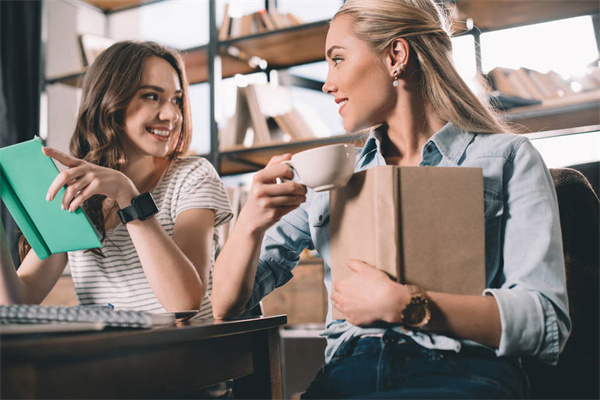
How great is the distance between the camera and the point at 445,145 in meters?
0.94

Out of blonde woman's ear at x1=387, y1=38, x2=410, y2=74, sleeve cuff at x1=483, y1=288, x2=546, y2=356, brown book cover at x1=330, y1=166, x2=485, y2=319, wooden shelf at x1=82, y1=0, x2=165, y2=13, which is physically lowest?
sleeve cuff at x1=483, y1=288, x2=546, y2=356

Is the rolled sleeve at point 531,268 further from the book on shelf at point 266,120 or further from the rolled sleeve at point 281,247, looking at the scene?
the book on shelf at point 266,120

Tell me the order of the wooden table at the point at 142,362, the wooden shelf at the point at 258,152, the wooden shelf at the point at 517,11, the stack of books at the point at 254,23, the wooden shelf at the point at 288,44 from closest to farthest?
the wooden table at the point at 142,362, the wooden shelf at the point at 517,11, the wooden shelf at the point at 258,152, the wooden shelf at the point at 288,44, the stack of books at the point at 254,23

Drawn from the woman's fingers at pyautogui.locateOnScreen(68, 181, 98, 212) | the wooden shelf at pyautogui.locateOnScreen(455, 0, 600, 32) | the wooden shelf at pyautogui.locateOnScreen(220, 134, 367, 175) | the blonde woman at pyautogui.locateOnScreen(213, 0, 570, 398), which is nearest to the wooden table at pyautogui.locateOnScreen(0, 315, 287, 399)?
the blonde woman at pyautogui.locateOnScreen(213, 0, 570, 398)

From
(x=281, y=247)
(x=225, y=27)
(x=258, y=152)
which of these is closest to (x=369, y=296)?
(x=281, y=247)

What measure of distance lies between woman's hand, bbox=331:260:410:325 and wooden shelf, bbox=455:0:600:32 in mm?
1714

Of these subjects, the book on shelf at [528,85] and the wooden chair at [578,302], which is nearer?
the wooden chair at [578,302]

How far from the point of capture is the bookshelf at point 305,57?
201cm

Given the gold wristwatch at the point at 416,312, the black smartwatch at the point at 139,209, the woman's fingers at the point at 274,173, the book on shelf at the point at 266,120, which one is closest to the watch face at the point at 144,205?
the black smartwatch at the point at 139,209

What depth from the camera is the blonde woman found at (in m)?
0.71

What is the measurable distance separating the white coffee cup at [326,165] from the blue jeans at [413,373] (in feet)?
0.78

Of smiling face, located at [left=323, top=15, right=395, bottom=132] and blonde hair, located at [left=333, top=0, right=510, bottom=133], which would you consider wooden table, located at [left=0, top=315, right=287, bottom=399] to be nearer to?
smiling face, located at [left=323, top=15, right=395, bottom=132]

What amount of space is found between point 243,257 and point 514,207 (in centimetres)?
44

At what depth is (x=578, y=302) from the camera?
0.90m
